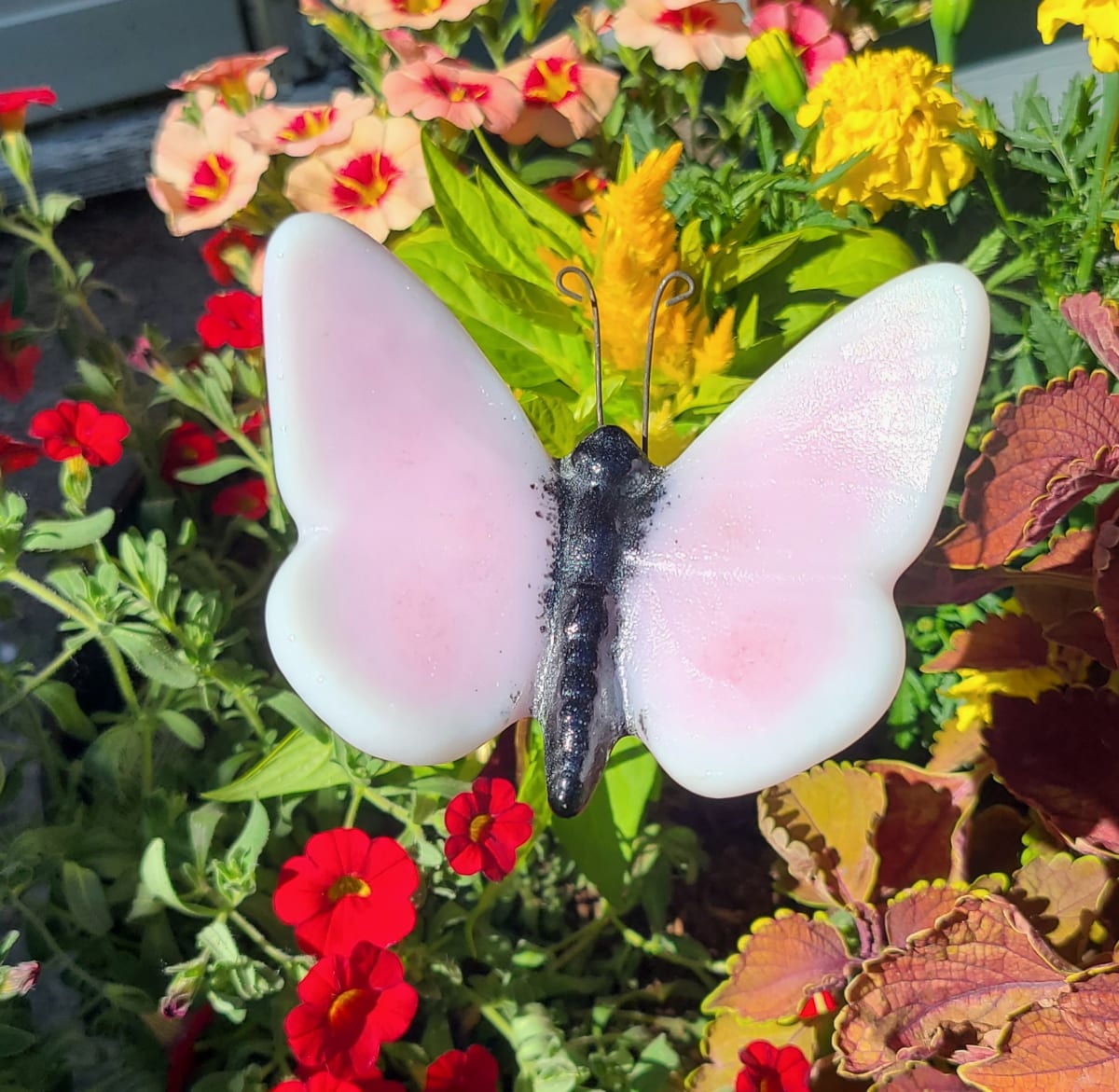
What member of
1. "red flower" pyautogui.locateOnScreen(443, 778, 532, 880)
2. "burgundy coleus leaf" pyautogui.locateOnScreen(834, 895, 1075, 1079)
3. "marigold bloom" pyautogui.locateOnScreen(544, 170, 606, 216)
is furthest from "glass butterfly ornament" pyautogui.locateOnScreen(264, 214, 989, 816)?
"marigold bloom" pyautogui.locateOnScreen(544, 170, 606, 216)

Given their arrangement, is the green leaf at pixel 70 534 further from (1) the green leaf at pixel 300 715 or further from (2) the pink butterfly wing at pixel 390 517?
(2) the pink butterfly wing at pixel 390 517

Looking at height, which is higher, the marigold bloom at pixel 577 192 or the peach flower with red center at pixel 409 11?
the peach flower with red center at pixel 409 11

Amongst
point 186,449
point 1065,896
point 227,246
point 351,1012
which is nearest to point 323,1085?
point 351,1012

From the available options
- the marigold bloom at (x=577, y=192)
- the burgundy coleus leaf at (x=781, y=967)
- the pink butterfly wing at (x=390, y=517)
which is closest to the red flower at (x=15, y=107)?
the marigold bloom at (x=577, y=192)

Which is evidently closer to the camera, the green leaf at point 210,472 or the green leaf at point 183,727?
the green leaf at point 183,727

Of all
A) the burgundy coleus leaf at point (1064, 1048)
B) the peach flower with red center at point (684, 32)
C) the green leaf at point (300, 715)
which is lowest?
the burgundy coleus leaf at point (1064, 1048)

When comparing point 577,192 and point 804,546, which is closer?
point 804,546

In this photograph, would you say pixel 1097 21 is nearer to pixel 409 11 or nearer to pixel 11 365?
pixel 409 11
